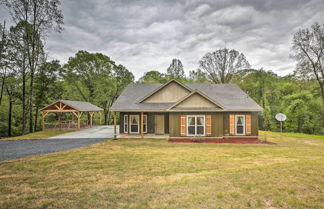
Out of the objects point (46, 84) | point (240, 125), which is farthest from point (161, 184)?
point (46, 84)

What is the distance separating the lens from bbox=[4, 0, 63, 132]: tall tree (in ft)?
55.4

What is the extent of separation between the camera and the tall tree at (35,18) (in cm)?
1689

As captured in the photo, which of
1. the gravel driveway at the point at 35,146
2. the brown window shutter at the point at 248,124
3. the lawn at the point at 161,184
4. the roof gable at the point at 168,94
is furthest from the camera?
the roof gable at the point at 168,94

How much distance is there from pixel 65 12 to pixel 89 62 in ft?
35.1

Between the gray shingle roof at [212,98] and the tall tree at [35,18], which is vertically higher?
the tall tree at [35,18]

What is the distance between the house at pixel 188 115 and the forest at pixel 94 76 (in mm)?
12319

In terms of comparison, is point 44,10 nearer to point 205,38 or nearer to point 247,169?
point 205,38

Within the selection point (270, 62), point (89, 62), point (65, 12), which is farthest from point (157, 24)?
point (270, 62)

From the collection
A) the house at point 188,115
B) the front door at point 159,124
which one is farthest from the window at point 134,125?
the front door at point 159,124

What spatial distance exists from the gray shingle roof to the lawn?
315 inches

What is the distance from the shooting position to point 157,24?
20.9 meters

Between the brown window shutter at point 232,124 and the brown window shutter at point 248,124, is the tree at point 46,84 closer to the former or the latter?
the brown window shutter at point 232,124

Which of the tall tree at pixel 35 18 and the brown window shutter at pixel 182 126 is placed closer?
the brown window shutter at pixel 182 126

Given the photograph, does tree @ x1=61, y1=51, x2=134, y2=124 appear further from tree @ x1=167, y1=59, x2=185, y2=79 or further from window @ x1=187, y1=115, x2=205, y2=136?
window @ x1=187, y1=115, x2=205, y2=136
